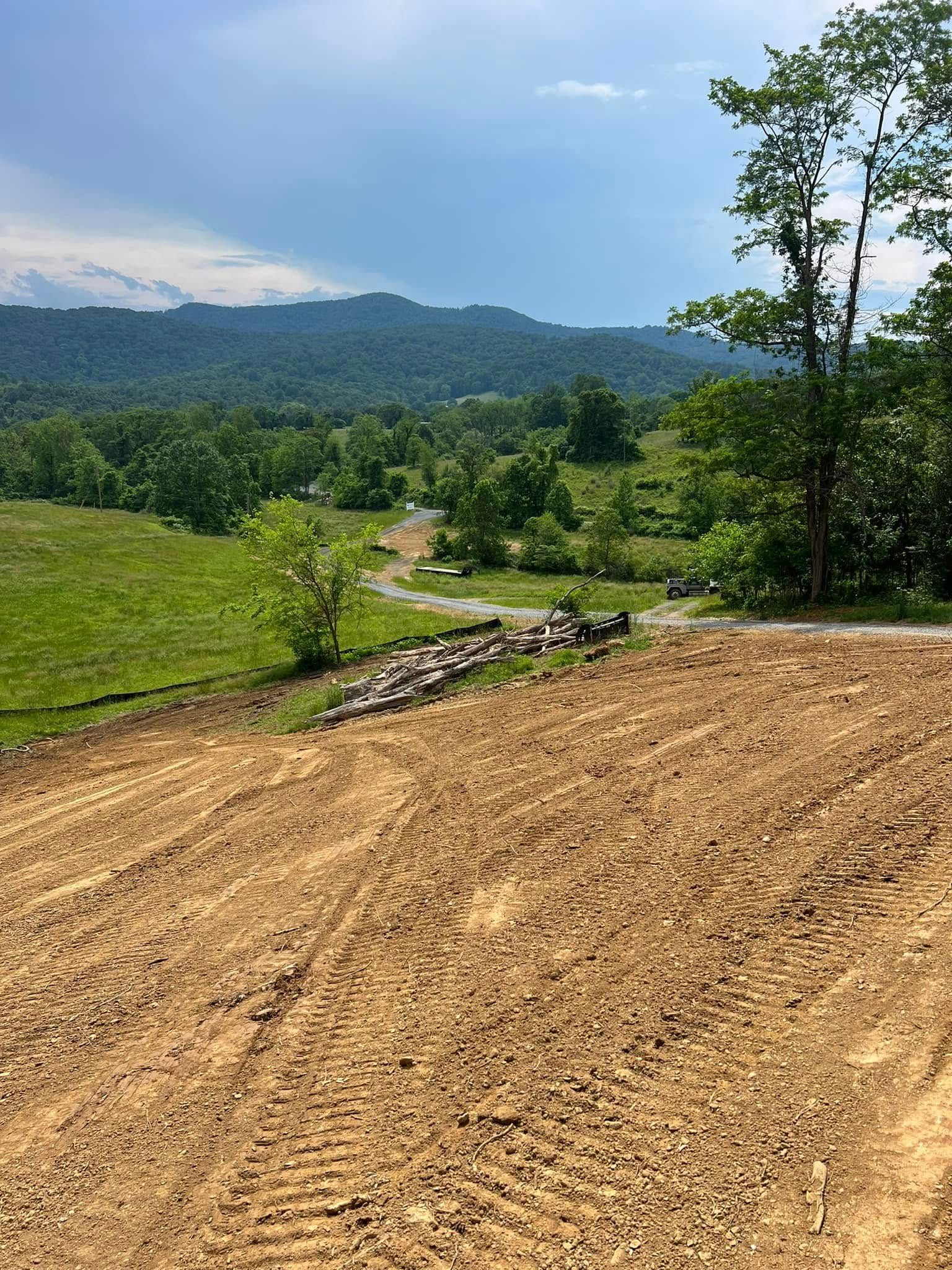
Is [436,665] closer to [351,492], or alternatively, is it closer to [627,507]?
[627,507]

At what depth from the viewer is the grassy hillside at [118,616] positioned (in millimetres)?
29312

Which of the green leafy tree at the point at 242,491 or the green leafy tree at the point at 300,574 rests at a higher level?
the green leafy tree at the point at 242,491

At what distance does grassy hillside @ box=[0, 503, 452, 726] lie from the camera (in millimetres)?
29312

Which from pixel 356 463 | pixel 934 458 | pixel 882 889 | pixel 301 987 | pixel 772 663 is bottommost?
pixel 301 987

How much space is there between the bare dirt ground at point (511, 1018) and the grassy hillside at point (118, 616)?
760 inches

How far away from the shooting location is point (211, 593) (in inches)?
1987

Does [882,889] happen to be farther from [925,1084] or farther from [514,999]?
[514,999]

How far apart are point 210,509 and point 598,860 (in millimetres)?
100302

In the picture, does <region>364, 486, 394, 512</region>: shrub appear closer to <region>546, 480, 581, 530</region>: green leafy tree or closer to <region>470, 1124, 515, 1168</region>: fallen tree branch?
<region>546, 480, 581, 530</region>: green leafy tree

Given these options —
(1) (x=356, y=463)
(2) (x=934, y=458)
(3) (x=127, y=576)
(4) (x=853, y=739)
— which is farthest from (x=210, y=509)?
(4) (x=853, y=739)

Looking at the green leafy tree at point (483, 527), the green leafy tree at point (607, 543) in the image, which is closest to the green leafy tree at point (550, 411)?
the green leafy tree at point (483, 527)

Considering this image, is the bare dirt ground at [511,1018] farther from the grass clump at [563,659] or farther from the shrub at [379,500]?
the shrub at [379,500]

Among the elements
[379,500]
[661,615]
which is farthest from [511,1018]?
[379,500]

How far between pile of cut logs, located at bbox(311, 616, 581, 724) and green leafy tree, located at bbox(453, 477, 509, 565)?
5495cm
